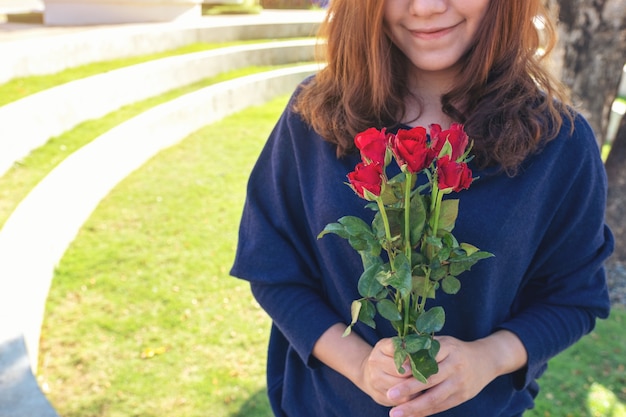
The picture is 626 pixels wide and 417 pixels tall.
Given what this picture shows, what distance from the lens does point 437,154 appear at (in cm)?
107

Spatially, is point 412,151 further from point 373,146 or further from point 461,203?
point 461,203

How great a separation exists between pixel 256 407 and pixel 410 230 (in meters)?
2.26

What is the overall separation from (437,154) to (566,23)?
10.7 feet

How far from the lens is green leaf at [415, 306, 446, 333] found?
43.8 inches

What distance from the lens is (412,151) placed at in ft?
3.36

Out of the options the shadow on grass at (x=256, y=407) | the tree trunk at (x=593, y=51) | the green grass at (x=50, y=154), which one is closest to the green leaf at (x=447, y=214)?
the shadow on grass at (x=256, y=407)

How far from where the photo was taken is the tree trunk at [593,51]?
3815 mm

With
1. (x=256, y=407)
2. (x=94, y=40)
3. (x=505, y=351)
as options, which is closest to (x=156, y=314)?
(x=256, y=407)

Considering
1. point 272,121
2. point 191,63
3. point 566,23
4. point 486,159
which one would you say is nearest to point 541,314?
point 486,159

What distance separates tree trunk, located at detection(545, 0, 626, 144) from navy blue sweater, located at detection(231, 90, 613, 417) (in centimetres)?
260

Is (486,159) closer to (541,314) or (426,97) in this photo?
(426,97)

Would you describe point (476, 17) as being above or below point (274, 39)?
above

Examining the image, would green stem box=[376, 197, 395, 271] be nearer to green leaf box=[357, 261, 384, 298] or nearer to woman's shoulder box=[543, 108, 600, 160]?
green leaf box=[357, 261, 384, 298]

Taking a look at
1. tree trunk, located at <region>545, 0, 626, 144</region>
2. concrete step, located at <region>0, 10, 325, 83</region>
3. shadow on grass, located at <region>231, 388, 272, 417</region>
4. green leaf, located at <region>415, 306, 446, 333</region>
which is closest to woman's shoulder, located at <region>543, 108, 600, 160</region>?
green leaf, located at <region>415, 306, 446, 333</region>
